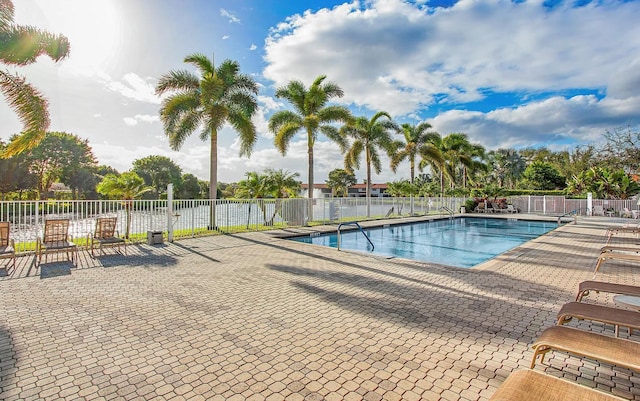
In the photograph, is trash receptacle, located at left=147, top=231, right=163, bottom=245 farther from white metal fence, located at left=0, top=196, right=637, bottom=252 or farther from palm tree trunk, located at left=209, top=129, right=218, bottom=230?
palm tree trunk, located at left=209, top=129, right=218, bottom=230

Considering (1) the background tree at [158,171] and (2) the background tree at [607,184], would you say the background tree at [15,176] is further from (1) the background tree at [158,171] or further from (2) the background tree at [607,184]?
(2) the background tree at [607,184]

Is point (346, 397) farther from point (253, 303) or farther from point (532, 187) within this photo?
point (532, 187)

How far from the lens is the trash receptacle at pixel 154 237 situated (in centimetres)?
1090

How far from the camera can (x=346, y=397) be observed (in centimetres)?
264

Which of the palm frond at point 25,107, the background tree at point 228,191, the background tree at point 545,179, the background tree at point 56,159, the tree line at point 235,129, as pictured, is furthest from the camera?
the background tree at point 545,179

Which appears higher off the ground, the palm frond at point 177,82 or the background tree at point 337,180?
the palm frond at point 177,82

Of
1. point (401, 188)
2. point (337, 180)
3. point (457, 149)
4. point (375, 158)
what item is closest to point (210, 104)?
point (375, 158)

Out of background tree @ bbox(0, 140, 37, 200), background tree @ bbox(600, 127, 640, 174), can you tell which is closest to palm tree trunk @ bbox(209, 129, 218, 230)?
background tree @ bbox(600, 127, 640, 174)

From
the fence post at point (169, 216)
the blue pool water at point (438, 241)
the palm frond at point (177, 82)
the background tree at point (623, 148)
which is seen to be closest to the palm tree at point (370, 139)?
the blue pool water at point (438, 241)

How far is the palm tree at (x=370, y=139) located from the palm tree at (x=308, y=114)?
364 centimetres

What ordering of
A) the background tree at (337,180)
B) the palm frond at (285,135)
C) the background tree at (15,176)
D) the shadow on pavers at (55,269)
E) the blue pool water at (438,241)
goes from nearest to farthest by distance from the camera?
1. the shadow on pavers at (55,269)
2. the blue pool water at (438,241)
3. the palm frond at (285,135)
4. the background tree at (15,176)
5. the background tree at (337,180)

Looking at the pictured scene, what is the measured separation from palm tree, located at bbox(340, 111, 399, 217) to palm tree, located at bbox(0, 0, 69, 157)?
52.9ft

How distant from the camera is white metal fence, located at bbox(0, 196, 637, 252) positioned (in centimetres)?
883

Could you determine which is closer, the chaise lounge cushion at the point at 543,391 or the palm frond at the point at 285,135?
the chaise lounge cushion at the point at 543,391
